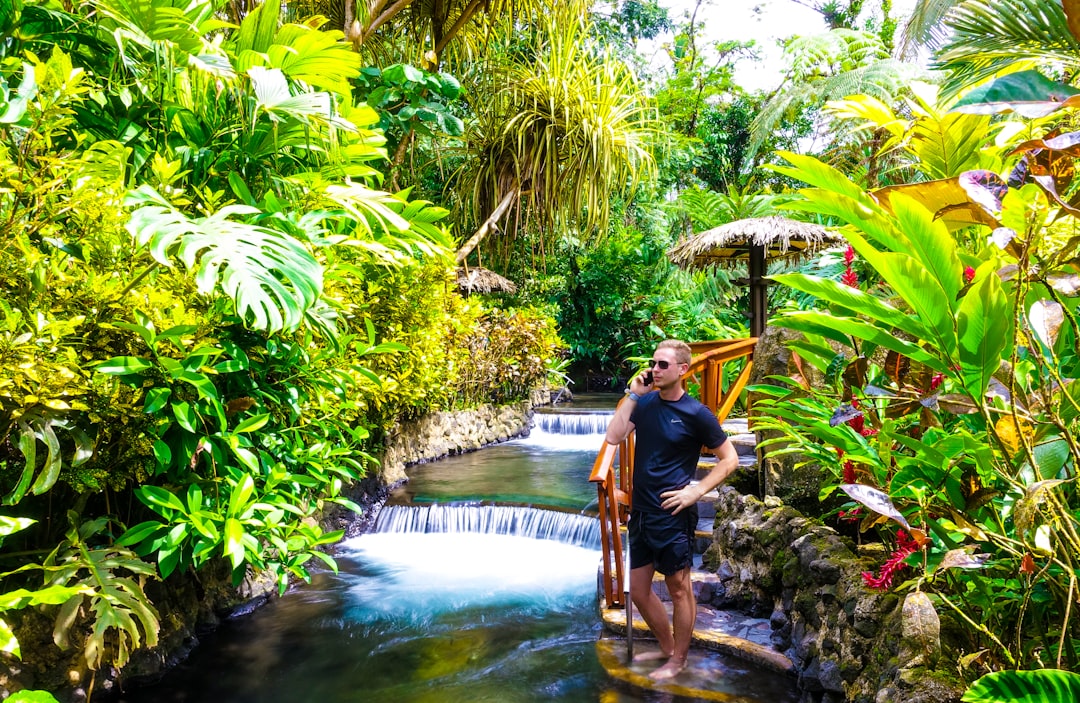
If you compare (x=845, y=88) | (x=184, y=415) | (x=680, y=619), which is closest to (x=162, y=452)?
(x=184, y=415)

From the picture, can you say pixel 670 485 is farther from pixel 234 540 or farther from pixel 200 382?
pixel 200 382

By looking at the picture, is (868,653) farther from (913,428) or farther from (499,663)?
(499,663)

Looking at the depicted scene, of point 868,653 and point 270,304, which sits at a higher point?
point 270,304

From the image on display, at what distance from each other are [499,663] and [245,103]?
2884 mm

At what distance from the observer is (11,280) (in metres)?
2.21

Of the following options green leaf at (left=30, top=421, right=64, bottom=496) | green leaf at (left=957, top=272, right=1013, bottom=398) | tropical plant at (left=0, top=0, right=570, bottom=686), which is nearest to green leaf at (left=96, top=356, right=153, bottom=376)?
tropical plant at (left=0, top=0, right=570, bottom=686)

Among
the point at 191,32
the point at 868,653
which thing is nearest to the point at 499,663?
the point at 868,653

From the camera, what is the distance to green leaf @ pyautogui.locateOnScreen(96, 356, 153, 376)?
7.53ft

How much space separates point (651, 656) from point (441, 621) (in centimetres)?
149

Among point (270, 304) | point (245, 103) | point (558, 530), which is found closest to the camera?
point (270, 304)

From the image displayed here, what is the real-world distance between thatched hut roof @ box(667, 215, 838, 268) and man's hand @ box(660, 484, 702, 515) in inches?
167

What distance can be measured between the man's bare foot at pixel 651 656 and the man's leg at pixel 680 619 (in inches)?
3.3

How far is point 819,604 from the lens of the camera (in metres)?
3.08

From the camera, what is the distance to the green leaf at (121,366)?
2.29 m
